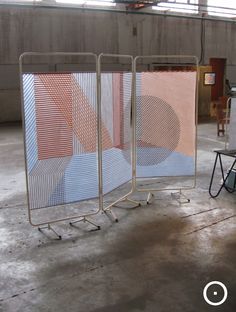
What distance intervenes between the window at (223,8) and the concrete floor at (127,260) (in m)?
11.4

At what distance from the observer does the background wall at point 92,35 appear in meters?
12.0

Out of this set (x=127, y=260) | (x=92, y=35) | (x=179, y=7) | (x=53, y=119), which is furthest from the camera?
(x=179, y=7)

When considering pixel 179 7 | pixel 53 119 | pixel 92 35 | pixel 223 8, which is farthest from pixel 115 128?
pixel 223 8

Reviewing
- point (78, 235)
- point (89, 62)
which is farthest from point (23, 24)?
point (78, 235)

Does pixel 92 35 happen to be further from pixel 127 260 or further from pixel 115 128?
pixel 127 260

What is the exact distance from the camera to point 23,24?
39.2ft

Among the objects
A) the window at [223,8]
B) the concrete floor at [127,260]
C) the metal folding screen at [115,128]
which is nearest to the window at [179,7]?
the window at [223,8]

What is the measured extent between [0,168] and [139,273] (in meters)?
4.47

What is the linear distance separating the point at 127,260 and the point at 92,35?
35.3 ft

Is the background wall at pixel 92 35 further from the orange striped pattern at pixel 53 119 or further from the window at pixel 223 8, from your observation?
the orange striped pattern at pixel 53 119

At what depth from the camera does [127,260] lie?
3564 mm

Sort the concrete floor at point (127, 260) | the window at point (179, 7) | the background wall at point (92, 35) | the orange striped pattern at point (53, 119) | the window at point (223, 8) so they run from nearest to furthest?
1. the concrete floor at point (127, 260)
2. the orange striped pattern at point (53, 119)
3. the background wall at point (92, 35)
4. the window at point (179, 7)
5. the window at point (223, 8)

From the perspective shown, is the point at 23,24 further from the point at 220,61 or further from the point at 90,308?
the point at 90,308

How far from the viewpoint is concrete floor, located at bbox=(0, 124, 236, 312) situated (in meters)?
2.93
